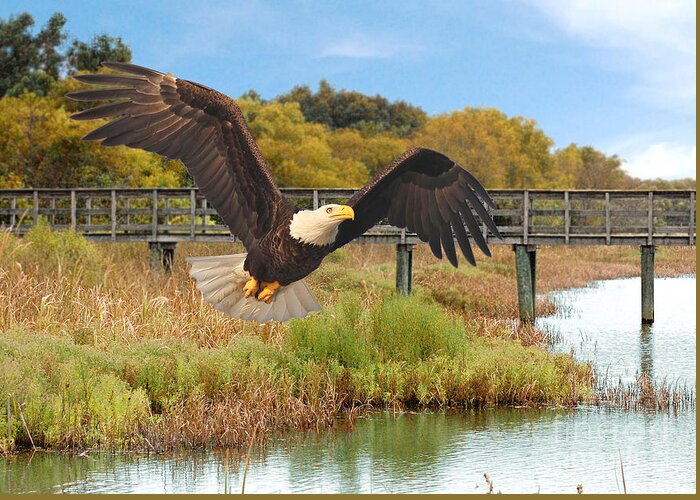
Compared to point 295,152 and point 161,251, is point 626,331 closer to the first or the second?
point 161,251

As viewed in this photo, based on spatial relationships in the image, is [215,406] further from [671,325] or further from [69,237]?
[671,325]

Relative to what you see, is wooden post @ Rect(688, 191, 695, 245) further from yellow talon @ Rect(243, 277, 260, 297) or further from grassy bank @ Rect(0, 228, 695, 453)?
yellow talon @ Rect(243, 277, 260, 297)

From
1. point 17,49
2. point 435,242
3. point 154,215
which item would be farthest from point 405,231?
A: point 17,49

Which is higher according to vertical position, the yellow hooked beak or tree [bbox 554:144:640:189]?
tree [bbox 554:144:640:189]

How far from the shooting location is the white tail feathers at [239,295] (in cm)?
725

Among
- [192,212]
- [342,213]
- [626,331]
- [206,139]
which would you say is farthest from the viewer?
[192,212]

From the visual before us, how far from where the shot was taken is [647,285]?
22531mm

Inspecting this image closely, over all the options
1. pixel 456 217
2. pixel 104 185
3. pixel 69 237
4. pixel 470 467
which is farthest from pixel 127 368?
pixel 104 185

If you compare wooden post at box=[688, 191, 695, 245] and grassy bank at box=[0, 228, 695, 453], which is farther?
wooden post at box=[688, 191, 695, 245]

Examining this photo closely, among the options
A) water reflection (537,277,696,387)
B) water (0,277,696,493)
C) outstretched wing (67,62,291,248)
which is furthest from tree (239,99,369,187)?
outstretched wing (67,62,291,248)

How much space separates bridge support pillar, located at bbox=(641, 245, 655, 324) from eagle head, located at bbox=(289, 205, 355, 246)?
16.7 m

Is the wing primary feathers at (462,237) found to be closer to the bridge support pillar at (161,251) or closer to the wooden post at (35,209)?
the bridge support pillar at (161,251)

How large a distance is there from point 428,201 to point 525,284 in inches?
573

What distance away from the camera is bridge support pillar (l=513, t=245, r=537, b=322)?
72.3 ft
